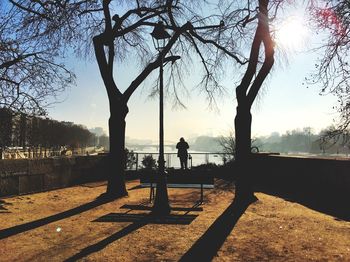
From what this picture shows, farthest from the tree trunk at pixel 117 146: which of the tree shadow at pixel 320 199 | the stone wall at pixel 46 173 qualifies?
the tree shadow at pixel 320 199

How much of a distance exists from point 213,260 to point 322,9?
7.86m

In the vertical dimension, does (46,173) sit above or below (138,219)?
above

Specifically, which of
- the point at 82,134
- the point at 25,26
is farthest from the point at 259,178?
the point at 82,134

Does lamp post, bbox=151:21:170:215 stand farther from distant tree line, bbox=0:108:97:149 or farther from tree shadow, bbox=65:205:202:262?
distant tree line, bbox=0:108:97:149

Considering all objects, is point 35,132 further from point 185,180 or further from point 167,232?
point 167,232

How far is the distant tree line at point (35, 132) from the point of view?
11.0 m

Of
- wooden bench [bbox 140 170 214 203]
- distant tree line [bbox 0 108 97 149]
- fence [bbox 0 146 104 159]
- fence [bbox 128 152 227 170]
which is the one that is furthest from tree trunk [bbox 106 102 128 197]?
fence [bbox 128 152 227 170]

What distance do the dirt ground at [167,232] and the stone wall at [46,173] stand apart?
0.89 m

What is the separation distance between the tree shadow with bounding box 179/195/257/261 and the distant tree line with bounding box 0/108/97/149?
615cm

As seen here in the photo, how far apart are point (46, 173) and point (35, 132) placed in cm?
1347

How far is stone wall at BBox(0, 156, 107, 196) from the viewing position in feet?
39.2

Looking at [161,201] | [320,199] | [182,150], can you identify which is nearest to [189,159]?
[182,150]

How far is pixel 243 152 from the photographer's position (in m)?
11.7

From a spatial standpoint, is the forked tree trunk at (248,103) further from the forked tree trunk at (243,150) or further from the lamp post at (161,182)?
the lamp post at (161,182)
